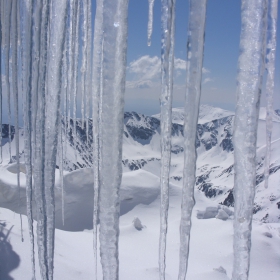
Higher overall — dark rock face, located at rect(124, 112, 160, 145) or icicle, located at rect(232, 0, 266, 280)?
icicle, located at rect(232, 0, 266, 280)

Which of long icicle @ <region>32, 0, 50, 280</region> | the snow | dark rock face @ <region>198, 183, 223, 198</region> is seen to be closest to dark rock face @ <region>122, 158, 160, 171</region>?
dark rock face @ <region>198, 183, 223, 198</region>

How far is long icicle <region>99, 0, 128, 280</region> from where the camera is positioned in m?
1.52

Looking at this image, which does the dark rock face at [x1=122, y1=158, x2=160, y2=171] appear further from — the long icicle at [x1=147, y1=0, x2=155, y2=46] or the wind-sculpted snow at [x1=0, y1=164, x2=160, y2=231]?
the long icicle at [x1=147, y1=0, x2=155, y2=46]

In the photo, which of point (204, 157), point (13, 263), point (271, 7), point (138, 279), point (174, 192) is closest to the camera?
point (271, 7)

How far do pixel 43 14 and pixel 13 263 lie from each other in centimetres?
264

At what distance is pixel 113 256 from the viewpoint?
5.38ft

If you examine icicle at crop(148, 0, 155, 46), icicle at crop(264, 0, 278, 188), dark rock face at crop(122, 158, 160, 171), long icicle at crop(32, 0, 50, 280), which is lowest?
dark rock face at crop(122, 158, 160, 171)

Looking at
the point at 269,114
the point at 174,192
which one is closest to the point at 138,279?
the point at 269,114

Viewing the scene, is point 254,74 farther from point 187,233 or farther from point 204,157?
point 204,157

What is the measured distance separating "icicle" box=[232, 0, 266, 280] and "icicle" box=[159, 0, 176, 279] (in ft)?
1.31

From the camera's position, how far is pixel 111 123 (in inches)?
61.6

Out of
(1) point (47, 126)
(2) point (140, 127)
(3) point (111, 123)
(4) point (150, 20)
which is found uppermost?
(4) point (150, 20)

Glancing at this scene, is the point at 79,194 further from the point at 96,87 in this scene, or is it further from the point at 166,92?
the point at 166,92

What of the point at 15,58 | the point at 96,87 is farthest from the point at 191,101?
the point at 15,58
